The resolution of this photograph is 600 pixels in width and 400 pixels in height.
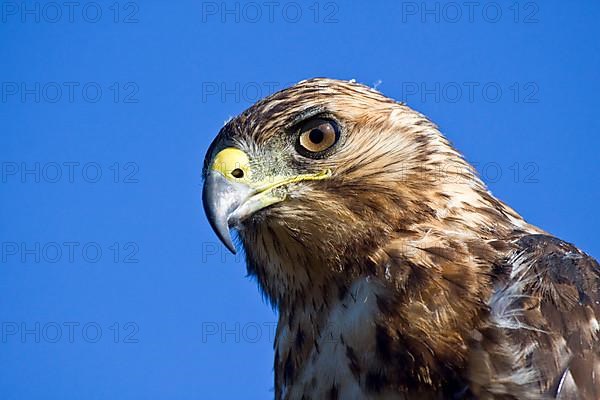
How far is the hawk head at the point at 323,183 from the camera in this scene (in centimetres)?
434

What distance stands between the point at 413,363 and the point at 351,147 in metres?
1.29

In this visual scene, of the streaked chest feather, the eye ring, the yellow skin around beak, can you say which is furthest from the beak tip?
the streaked chest feather

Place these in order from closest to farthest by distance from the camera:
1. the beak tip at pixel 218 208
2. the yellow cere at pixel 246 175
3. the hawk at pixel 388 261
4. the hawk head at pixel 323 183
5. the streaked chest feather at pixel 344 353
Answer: the hawk at pixel 388 261 → the streaked chest feather at pixel 344 353 → the beak tip at pixel 218 208 → the hawk head at pixel 323 183 → the yellow cere at pixel 246 175

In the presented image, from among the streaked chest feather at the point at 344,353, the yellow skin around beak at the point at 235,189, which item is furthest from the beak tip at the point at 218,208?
the streaked chest feather at the point at 344,353

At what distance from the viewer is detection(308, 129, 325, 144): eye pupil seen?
461 centimetres

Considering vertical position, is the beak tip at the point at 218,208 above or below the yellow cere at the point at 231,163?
below

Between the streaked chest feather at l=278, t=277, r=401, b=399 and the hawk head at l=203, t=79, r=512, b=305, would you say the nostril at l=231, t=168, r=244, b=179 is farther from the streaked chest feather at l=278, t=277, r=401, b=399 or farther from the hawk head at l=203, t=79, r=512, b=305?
the streaked chest feather at l=278, t=277, r=401, b=399

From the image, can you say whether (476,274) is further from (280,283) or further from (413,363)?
(280,283)

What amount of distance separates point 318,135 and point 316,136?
1 centimetres

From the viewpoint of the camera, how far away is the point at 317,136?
15.1 ft

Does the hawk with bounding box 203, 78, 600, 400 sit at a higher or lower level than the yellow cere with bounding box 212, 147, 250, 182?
lower

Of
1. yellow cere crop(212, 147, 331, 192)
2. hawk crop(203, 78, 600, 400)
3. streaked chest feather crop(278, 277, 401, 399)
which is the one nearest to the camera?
hawk crop(203, 78, 600, 400)

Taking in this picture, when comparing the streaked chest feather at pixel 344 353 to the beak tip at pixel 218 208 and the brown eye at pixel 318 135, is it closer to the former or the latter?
the beak tip at pixel 218 208

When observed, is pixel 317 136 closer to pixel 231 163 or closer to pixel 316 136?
pixel 316 136
